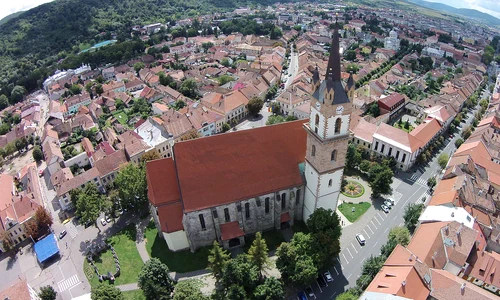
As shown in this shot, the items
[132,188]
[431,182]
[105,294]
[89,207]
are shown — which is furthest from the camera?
[431,182]

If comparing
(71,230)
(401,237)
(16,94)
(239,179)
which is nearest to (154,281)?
(239,179)

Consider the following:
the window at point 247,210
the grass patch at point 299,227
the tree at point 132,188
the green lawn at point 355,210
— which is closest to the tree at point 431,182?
the green lawn at point 355,210

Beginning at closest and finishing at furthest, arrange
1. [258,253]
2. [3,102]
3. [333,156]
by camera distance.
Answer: [258,253], [333,156], [3,102]

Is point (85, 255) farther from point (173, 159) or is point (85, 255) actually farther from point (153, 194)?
point (173, 159)

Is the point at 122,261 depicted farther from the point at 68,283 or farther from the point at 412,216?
the point at 412,216

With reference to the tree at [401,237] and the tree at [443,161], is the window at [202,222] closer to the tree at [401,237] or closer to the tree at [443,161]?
the tree at [401,237]

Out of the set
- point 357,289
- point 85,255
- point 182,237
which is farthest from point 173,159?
point 357,289
